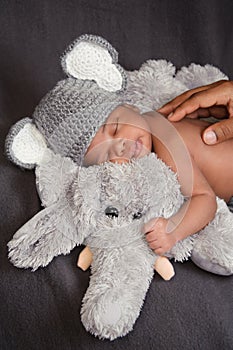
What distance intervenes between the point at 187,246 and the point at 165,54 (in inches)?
26.1

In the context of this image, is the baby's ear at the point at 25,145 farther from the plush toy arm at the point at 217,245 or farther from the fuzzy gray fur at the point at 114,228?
the plush toy arm at the point at 217,245

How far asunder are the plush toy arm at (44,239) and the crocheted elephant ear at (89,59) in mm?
304

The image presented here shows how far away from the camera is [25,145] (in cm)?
118

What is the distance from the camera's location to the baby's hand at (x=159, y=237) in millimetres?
1060

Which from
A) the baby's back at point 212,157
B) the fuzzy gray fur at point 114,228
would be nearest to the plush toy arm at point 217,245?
the fuzzy gray fur at point 114,228

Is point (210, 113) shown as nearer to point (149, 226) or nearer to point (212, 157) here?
point (212, 157)

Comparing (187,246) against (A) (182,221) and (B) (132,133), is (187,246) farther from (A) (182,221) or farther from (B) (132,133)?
(B) (132,133)

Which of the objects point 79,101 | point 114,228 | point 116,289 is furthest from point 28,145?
point 116,289

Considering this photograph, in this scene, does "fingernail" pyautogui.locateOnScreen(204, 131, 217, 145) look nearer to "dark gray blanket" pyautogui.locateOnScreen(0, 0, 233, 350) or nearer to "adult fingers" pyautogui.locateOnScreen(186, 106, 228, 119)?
"adult fingers" pyautogui.locateOnScreen(186, 106, 228, 119)

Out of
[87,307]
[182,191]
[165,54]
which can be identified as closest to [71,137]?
[182,191]

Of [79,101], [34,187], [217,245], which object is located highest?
[79,101]

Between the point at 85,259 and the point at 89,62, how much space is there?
410 millimetres

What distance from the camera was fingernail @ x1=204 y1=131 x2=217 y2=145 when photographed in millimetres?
1218

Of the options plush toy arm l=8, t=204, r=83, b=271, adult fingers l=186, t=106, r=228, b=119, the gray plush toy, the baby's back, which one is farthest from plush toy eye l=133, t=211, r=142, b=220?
adult fingers l=186, t=106, r=228, b=119
